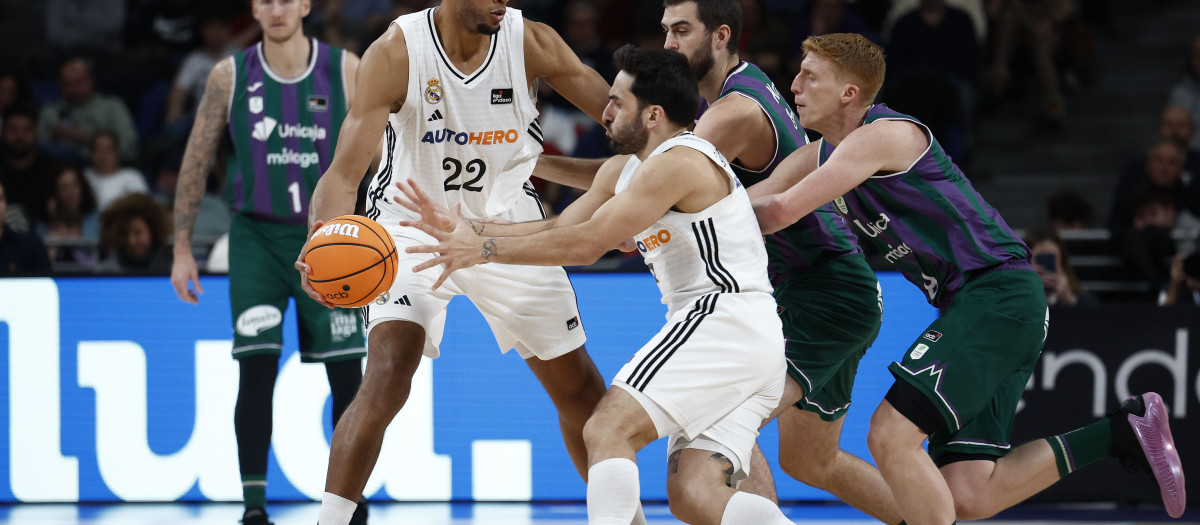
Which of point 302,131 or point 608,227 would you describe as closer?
point 608,227

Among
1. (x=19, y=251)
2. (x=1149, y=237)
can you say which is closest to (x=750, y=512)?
(x=19, y=251)

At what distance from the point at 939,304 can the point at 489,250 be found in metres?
1.74

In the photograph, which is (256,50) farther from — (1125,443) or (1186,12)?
(1186,12)

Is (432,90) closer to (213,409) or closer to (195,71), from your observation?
(213,409)

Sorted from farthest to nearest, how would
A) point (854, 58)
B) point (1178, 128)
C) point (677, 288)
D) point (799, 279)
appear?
point (1178, 128), point (799, 279), point (854, 58), point (677, 288)

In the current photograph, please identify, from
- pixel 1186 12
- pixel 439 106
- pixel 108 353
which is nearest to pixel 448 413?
pixel 108 353

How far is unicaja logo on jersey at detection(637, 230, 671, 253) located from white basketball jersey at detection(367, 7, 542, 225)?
2.79 feet

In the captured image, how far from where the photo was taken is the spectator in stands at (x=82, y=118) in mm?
10320

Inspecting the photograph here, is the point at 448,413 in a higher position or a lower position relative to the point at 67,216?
lower

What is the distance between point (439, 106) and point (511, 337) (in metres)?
0.87

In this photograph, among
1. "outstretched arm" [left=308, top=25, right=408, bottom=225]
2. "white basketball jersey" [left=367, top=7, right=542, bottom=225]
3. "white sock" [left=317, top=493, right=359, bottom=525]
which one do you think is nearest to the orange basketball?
"outstretched arm" [left=308, top=25, right=408, bottom=225]

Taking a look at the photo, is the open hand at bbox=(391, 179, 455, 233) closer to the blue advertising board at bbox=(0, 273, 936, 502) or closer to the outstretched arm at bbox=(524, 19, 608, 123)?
the outstretched arm at bbox=(524, 19, 608, 123)

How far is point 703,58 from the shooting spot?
465 centimetres

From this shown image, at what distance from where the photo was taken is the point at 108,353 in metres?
6.38
